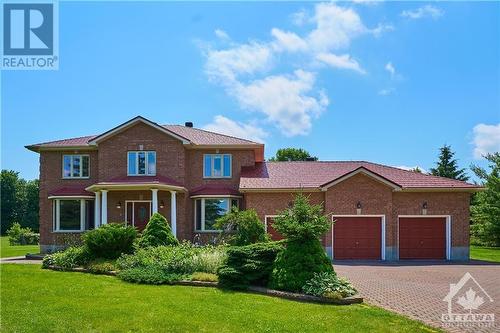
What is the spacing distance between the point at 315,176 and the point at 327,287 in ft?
47.7

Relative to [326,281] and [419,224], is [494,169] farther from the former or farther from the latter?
[326,281]

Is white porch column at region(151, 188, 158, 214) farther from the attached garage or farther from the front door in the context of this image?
the attached garage

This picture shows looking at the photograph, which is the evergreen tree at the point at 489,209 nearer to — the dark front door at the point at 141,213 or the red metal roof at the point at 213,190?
the red metal roof at the point at 213,190

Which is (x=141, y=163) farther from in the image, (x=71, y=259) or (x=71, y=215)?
(x=71, y=259)

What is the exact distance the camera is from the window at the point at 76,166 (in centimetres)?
2709

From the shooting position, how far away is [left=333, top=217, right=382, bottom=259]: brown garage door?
24.4 m

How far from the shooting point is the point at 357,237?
24.5 metres

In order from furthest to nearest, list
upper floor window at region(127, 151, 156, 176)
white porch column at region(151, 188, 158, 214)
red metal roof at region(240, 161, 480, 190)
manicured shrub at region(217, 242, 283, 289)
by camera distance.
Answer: upper floor window at region(127, 151, 156, 176), red metal roof at region(240, 161, 480, 190), white porch column at region(151, 188, 158, 214), manicured shrub at region(217, 242, 283, 289)

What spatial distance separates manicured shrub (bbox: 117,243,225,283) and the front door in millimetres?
8238

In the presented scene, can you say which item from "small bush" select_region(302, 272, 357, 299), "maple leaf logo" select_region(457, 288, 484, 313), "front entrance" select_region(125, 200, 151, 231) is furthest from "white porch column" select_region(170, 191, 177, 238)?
"maple leaf logo" select_region(457, 288, 484, 313)

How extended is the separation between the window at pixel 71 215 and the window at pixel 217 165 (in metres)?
7.16

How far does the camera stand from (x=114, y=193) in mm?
25750

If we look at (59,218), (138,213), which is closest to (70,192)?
(59,218)

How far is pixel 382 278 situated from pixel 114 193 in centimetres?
1564
